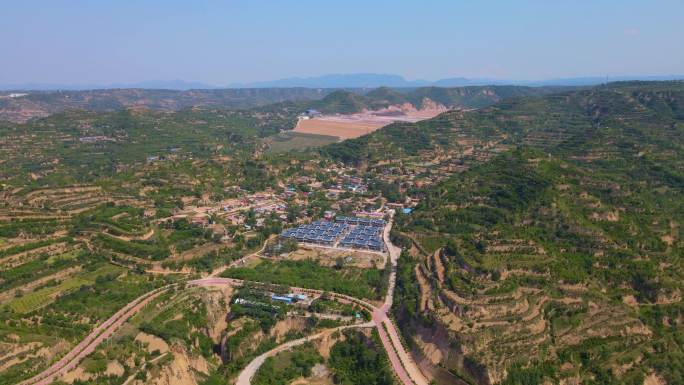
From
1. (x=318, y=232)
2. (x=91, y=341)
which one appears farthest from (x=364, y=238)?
(x=91, y=341)

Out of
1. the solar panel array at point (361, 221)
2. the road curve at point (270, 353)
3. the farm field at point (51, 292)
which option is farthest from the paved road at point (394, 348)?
the farm field at point (51, 292)

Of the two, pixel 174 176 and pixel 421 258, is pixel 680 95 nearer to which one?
pixel 421 258

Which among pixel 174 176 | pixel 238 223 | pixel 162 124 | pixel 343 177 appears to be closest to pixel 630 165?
pixel 343 177

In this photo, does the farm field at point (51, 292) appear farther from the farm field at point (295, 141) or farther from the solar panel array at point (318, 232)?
the farm field at point (295, 141)

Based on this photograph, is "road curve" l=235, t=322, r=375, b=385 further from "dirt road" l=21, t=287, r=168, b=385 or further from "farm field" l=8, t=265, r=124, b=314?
"farm field" l=8, t=265, r=124, b=314

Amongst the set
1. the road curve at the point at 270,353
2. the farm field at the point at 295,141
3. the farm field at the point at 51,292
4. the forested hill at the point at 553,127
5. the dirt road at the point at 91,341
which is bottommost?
the road curve at the point at 270,353

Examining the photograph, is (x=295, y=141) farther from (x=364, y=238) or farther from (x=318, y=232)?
(x=364, y=238)
